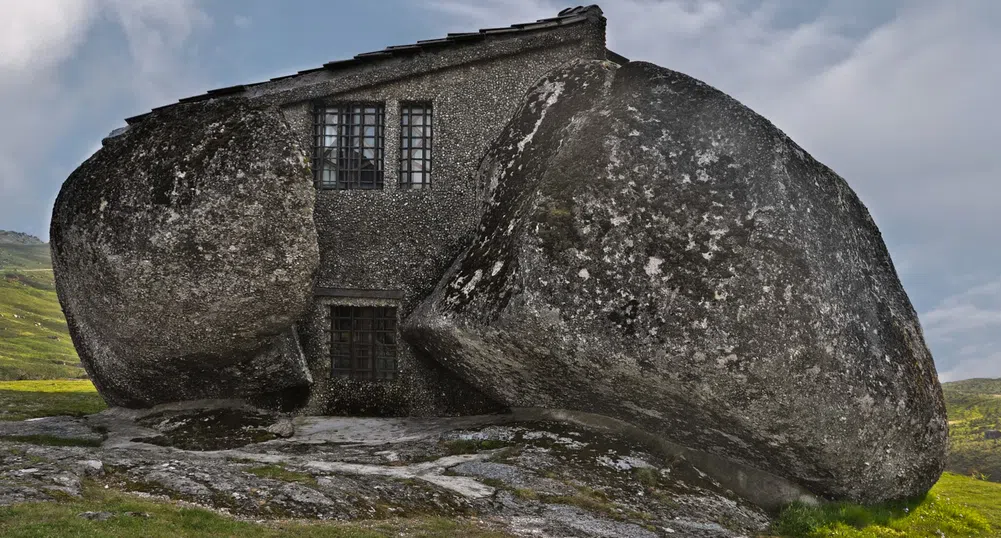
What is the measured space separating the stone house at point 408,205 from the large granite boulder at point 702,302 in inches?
122

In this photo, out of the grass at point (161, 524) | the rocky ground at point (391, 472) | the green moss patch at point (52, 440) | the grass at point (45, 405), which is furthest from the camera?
the grass at point (45, 405)

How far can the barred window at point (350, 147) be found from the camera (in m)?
20.3

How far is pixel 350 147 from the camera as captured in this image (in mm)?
20391

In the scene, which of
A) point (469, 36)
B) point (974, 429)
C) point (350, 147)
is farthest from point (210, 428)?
point (974, 429)

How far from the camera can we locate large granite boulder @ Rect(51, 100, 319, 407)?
17078mm

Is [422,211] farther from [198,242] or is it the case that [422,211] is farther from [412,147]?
[198,242]

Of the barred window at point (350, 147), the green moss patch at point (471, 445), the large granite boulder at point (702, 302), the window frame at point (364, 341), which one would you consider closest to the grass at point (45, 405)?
the window frame at point (364, 341)

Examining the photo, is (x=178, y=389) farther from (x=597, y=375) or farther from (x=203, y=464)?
(x=597, y=375)

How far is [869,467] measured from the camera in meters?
15.1

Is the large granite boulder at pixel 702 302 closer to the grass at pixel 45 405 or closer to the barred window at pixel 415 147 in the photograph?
the barred window at pixel 415 147

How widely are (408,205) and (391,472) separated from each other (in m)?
7.92

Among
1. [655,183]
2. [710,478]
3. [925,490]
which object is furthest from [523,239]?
[925,490]

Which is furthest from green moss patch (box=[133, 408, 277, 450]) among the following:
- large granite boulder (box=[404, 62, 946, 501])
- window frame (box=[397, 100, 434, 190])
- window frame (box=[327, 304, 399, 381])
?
window frame (box=[397, 100, 434, 190])

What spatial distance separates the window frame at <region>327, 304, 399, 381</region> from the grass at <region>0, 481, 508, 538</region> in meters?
8.76
